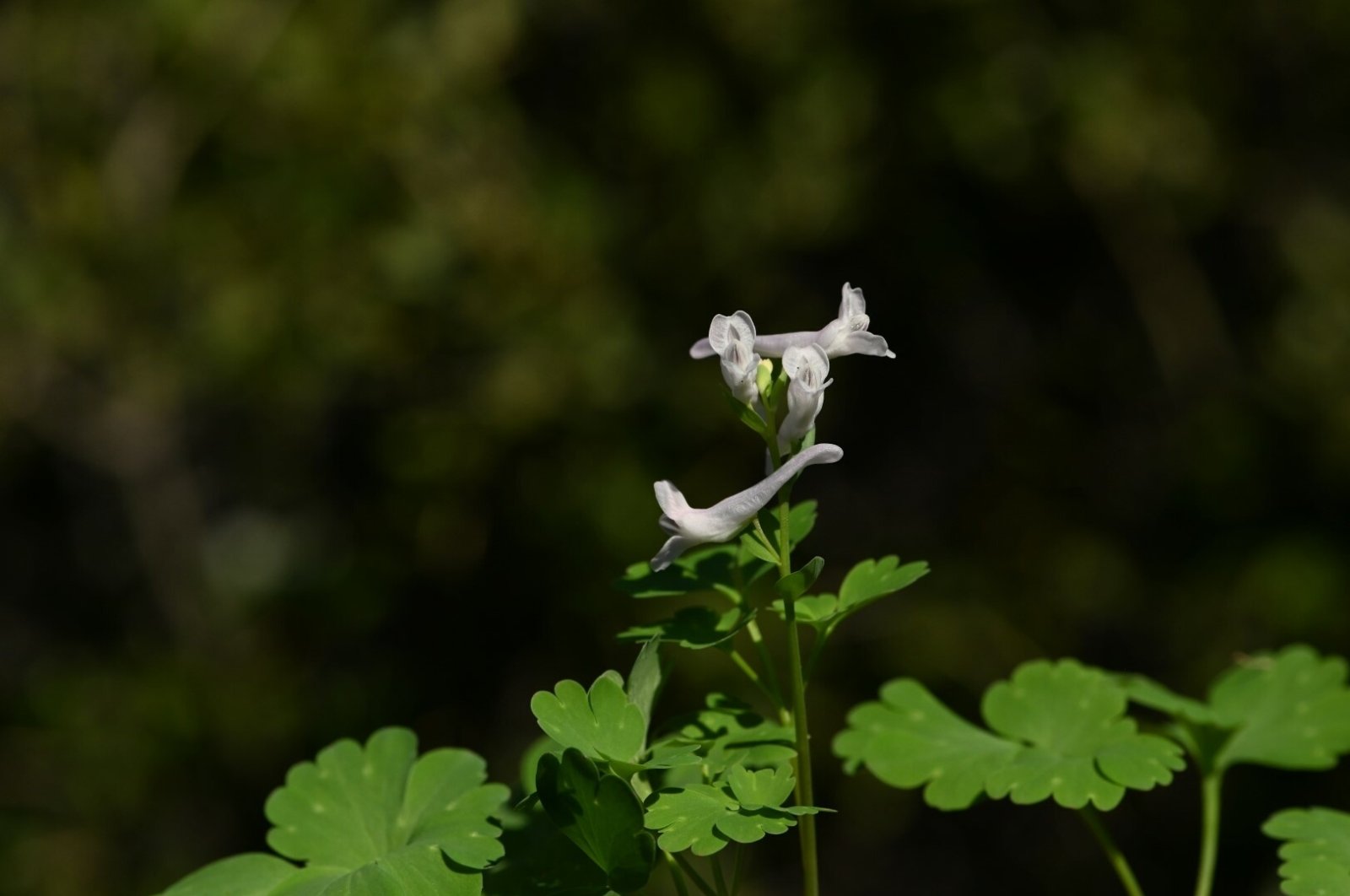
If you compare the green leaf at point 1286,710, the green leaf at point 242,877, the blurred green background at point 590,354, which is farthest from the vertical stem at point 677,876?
the blurred green background at point 590,354

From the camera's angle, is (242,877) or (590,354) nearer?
(242,877)

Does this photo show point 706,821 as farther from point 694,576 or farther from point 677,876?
point 694,576

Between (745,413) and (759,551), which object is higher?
(745,413)

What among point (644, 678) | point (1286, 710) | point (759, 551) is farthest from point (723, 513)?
point (1286, 710)

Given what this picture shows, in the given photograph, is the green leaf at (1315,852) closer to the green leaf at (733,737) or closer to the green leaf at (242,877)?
the green leaf at (733,737)

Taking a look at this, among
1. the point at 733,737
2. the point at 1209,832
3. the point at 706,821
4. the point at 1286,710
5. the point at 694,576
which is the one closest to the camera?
the point at 706,821

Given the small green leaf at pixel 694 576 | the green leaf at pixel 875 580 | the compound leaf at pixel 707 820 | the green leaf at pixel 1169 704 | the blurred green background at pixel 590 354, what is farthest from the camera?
the blurred green background at pixel 590 354

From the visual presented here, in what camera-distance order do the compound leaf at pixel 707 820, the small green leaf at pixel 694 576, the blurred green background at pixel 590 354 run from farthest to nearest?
the blurred green background at pixel 590 354 < the small green leaf at pixel 694 576 < the compound leaf at pixel 707 820
